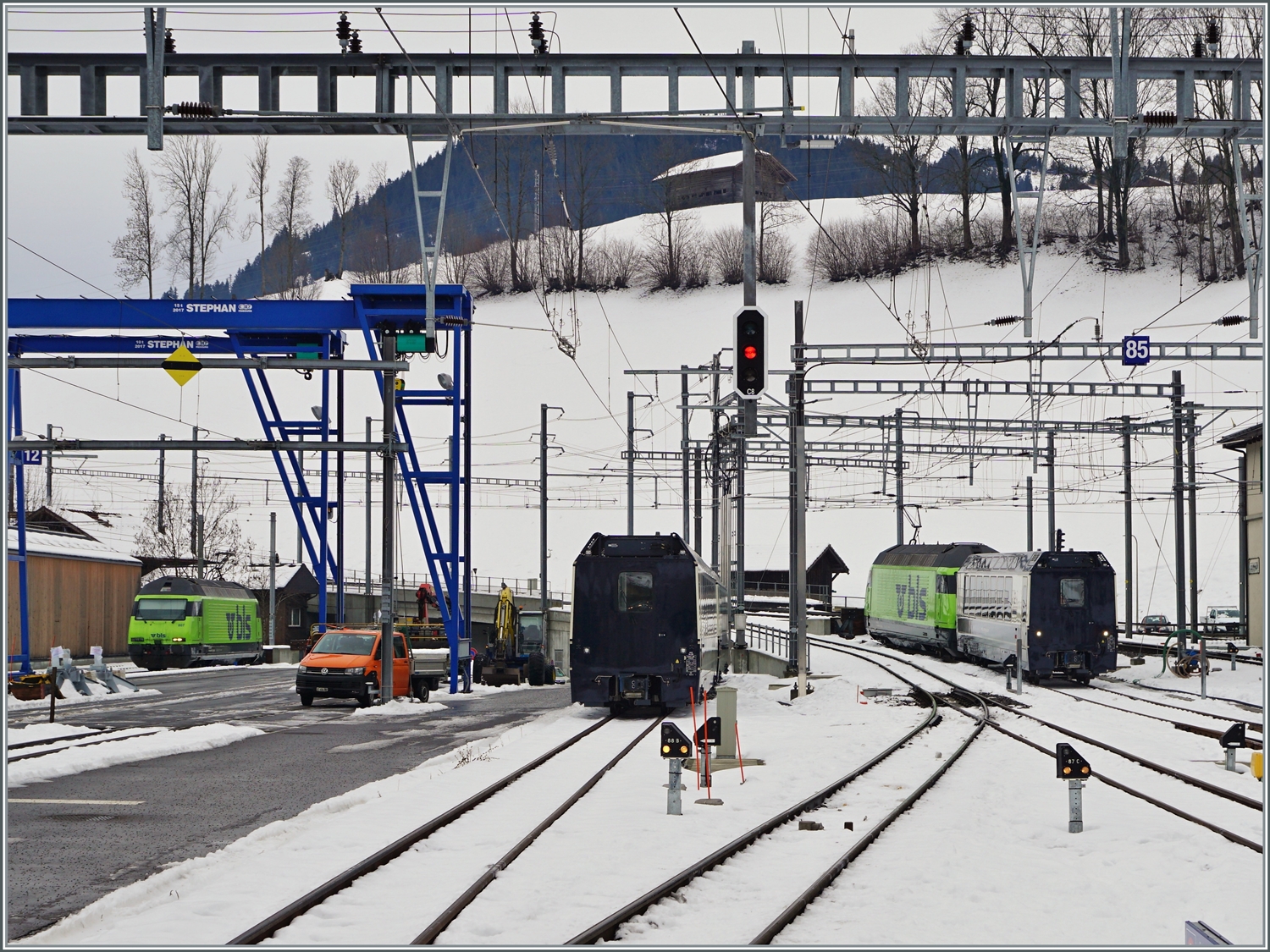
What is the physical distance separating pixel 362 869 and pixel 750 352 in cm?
829

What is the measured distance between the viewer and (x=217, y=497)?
9262cm

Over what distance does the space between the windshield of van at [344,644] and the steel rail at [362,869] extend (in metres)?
12.9

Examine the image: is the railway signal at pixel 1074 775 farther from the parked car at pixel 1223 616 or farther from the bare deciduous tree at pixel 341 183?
the bare deciduous tree at pixel 341 183

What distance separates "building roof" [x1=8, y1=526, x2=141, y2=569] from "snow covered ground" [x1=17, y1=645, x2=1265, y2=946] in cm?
3641

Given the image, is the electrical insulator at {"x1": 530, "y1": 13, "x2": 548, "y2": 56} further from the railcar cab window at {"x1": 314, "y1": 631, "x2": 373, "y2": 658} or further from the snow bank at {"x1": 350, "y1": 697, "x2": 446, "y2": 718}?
the railcar cab window at {"x1": 314, "y1": 631, "x2": 373, "y2": 658}

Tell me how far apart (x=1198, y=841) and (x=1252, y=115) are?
9.86 m

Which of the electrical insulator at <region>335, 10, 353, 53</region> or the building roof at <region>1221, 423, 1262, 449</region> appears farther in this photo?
the building roof at <region>1221, 423, 1262, 449</region>

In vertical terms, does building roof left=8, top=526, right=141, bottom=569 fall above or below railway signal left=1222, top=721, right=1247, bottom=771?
above

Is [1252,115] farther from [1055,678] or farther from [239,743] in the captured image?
[1055,678]

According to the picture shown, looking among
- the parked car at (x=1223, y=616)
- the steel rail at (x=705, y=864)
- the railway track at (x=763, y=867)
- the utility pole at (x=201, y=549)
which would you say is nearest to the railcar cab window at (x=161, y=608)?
the utility pole at (x=201, y=549)

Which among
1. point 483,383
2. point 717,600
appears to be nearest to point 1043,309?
point 483,383

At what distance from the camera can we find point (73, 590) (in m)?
50.3

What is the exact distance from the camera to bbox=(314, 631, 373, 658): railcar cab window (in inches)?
1111

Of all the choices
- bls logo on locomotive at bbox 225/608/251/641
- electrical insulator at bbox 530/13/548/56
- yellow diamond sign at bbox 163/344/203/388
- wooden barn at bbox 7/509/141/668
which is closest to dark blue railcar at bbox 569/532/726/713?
yellow diamond sign at bbox 163/344/203/388
